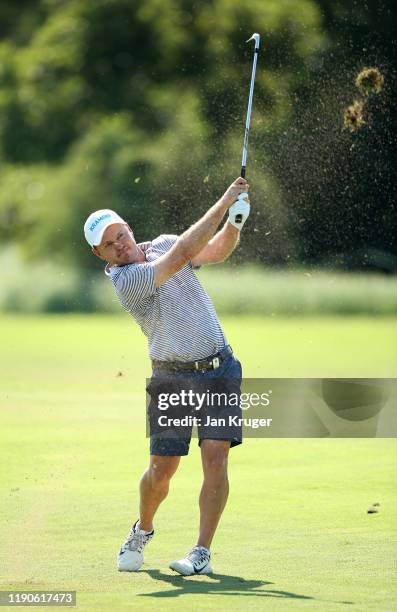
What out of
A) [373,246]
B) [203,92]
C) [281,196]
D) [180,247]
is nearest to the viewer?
[180,247]

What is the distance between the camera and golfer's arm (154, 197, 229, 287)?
6094 mm

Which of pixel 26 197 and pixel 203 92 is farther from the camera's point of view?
pixel 26 197

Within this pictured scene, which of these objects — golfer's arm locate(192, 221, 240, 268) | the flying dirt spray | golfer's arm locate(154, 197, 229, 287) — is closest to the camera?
golfer's arm locate(154, 197, 229, 287)

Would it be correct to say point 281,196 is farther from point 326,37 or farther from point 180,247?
point 180,247

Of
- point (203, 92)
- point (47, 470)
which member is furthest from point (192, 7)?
point (47, 470)

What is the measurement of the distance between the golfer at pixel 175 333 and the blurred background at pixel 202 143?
13368mm

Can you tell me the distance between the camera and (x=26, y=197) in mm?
38906

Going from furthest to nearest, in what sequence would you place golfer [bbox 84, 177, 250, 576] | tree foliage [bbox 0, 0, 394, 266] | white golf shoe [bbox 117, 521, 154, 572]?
1. tree foliage [bbox 0, 0, 394, 266]
2. white golf shoe [bbox 117, 521, 154, 572]
3. golfer [bbox 84, 177, 250, 576]

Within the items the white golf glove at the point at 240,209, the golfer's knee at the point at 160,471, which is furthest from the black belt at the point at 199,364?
the white golf glove at the point at 240,209

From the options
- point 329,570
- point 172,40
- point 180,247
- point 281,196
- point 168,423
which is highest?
point 172,40

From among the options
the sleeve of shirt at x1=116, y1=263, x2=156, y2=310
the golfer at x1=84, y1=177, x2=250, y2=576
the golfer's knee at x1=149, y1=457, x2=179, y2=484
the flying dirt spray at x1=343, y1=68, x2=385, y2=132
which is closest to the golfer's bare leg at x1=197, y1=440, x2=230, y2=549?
the golfer at x1=84, y1=177, x2=250, y2=576

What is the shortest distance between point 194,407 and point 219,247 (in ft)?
2.54

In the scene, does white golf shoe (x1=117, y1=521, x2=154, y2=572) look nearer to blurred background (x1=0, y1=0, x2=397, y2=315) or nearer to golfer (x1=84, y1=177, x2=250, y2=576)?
golfer (x1=84, y1=177, x2=250, y2=576)

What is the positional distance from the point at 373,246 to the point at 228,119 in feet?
14.5
